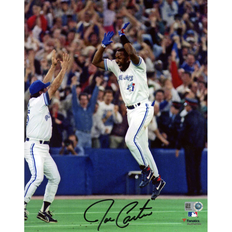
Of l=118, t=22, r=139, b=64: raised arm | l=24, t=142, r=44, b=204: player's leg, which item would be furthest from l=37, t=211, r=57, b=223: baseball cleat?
l=118, t=22, r=139, b=64: raised arm

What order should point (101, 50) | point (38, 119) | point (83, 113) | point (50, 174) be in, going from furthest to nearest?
point (83, 113) < point (50, 174) < point (38, 119) < point (101, 50)

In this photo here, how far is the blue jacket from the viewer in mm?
A: 11883

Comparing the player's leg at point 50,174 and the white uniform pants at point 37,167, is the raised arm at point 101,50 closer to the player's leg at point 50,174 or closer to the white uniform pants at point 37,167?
the white uniform pants at point 37,167

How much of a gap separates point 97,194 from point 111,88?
9.24ft

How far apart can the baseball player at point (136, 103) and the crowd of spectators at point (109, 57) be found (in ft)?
13.9

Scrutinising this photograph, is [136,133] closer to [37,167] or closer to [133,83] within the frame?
[133,83]

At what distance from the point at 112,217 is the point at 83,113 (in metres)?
3.63

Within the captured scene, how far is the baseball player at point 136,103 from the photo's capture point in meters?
7.38

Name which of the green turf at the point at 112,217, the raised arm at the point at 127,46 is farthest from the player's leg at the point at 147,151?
the raised arm at the point at 127,46

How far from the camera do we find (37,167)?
7.78 metres

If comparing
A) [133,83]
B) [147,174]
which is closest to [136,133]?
[147,174]

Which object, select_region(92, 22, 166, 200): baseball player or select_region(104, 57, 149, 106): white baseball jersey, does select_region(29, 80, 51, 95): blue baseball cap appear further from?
select_region(104, 57, 149, 106): white baseball jersey
